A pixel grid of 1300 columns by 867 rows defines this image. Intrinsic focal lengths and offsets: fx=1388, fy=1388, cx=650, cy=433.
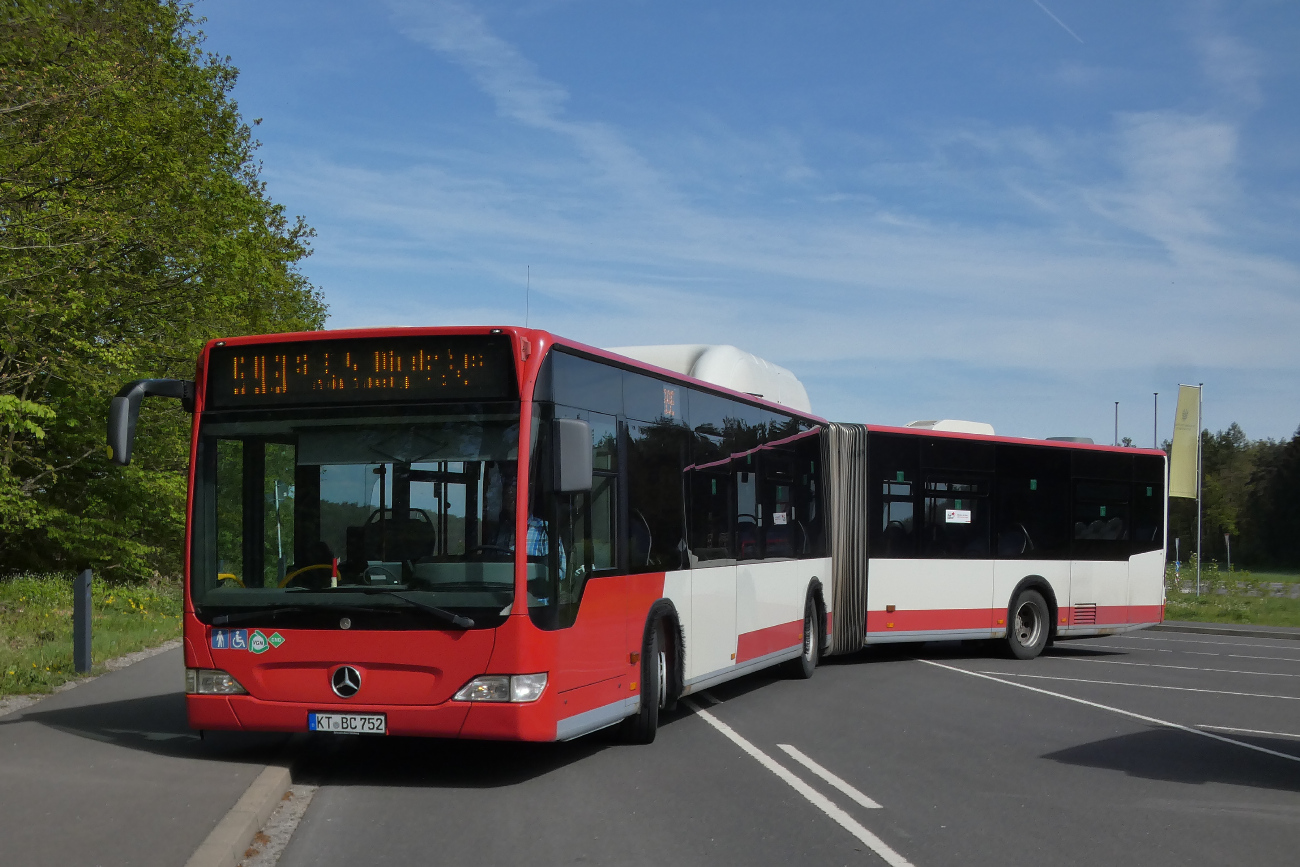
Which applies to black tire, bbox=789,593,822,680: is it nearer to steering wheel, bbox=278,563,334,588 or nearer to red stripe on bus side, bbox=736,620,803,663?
red stripe on bus side, bbox=736,620,803,663

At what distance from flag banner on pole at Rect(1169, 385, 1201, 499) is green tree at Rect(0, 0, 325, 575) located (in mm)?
24915

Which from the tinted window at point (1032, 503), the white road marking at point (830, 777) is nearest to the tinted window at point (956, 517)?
the tinted window at point (1032, 503)

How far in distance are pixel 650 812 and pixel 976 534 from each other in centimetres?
1227

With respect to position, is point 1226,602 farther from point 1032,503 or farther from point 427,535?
point 427,535

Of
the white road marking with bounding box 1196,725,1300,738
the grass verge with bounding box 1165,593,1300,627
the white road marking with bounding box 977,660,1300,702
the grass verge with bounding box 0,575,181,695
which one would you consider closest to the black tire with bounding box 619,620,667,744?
the white road marking with bounding box 1196,725,1300,738

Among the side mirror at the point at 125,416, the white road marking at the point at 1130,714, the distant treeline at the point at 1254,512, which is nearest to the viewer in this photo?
the side mirror at the point at 125,416

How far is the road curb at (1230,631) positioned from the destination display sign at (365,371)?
80.5ft

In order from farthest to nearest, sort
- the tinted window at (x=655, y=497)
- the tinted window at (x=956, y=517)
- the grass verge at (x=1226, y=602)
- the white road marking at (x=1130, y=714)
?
the grass verge at (x=1226, y=602) → the tinted window at (x=956, y=517) → the white road marking at (x=1130, y=714) → the tinted window at (x=655, y=497)

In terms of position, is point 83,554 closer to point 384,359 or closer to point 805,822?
point 384,359

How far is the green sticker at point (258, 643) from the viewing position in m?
9.23

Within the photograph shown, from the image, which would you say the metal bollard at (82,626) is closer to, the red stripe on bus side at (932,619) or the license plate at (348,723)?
the license plate at (348,723)

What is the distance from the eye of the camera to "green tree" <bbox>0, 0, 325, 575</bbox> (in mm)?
18094

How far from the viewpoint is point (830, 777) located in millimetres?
9352

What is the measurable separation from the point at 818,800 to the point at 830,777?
0.90 metres
